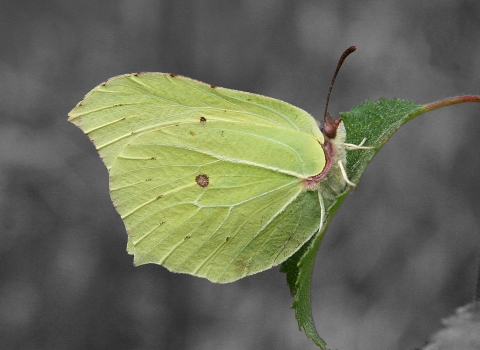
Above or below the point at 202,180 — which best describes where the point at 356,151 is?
above

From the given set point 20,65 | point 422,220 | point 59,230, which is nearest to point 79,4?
point 20,65

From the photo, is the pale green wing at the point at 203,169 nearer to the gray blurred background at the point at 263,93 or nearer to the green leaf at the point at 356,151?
the green leaf at the point at 356,151

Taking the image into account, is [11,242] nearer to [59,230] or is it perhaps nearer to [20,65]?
[59,230]

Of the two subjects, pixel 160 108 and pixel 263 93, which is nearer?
pixel 160 108

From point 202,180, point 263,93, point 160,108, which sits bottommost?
point 263,93

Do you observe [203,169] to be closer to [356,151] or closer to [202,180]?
[202,180]

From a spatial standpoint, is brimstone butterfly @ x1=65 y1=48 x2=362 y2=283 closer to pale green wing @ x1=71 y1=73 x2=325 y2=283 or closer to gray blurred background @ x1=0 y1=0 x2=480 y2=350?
pale green wing @ x1=71 y1=73 x2=325 y2=283

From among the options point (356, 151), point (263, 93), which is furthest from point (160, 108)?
point (263, 93)
